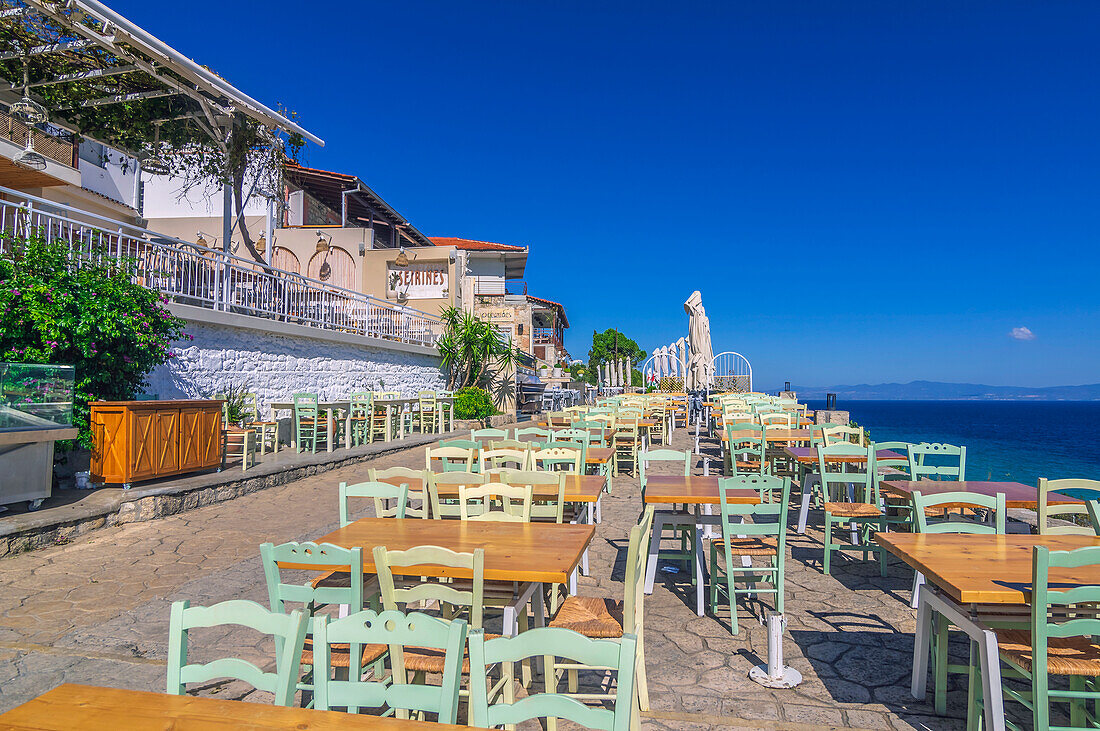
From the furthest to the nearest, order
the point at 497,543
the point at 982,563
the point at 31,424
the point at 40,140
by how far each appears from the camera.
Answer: the point at 40,140 < the point at 31,424 < the point at 497,543 < the point at 982,563

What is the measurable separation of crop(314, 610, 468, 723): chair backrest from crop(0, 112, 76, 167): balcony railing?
46.6ft

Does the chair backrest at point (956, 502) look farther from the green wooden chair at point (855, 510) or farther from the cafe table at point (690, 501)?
the green wooden chair at point (855, 510)

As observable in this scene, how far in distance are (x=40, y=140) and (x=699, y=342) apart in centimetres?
1637

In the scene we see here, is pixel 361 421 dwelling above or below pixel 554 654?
below

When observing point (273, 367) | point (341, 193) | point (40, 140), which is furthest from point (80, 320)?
point (341, 193)

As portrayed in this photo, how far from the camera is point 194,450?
770 cm

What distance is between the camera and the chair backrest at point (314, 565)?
266cm

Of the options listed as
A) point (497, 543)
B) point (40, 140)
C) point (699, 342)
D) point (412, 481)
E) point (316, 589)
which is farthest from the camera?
point (699, 342)

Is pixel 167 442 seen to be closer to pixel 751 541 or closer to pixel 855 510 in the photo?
pixel 751 541

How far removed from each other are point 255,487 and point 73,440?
6.91 feet

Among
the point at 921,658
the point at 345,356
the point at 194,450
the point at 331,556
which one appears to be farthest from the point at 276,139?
the point at 921,658

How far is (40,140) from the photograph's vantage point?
1250 cm

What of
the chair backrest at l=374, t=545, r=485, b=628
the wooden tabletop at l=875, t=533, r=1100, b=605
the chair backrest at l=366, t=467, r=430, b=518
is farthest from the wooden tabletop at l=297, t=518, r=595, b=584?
the wooden tabletop at l=875, t=533, r=1100, b=605

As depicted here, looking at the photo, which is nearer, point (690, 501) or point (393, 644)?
point (393, 644)
